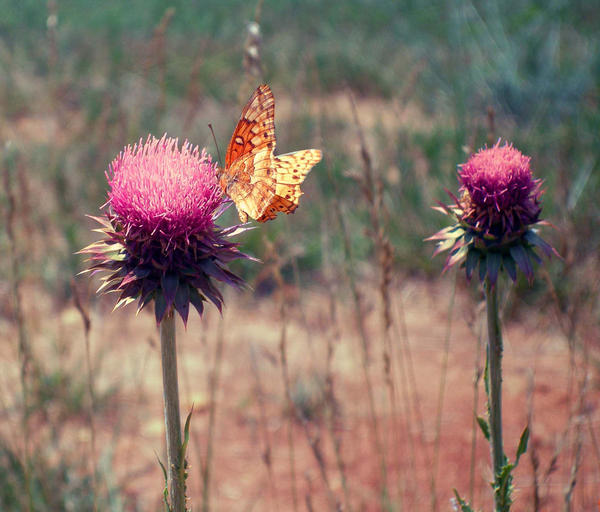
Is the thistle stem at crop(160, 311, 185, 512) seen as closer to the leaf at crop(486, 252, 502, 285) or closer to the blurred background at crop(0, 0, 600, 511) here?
the blurred background at crop(0, 0, 600, 511)

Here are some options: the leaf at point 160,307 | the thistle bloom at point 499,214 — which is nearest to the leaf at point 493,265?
the thistle bloom at point 499,214

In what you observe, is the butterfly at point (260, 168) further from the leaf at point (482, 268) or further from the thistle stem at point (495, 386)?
the thistle stem at point (495, 386)

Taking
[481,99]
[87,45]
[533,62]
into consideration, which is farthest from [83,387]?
[87,45]

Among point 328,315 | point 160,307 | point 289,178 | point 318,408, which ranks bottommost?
point 318,408

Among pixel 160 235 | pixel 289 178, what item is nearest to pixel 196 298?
pixel 160 235

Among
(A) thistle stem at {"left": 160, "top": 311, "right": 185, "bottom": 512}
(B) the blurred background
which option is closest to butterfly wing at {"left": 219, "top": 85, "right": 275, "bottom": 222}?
(B) the blurred background

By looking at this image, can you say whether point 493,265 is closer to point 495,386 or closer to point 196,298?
point 495,386

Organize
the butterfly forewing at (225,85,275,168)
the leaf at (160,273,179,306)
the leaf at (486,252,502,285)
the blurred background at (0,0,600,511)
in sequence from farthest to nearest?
the blurred background at (0,0,600,511) → the butterfly forewing at (225,85,275,168) → the leaf at (486,252,502,285) → the leaf at (160,273,179,306)
